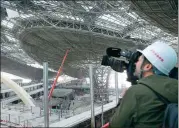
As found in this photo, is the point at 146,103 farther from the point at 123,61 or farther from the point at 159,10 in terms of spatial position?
the point at 159,10

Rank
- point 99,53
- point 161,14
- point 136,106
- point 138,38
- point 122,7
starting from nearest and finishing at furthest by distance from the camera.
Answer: point 136,106 → point 161,14 → point 122,7 → point 138,38 → point 99,53

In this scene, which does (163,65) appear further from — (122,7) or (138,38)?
(138,38)

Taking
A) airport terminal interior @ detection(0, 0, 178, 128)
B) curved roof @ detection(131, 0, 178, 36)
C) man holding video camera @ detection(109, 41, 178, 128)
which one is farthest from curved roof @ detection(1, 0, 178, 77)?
man holding video camera @ detection(109, 41, 178, 128)

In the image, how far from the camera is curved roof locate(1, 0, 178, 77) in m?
20.8

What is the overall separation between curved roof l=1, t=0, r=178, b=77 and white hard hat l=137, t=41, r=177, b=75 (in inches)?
657

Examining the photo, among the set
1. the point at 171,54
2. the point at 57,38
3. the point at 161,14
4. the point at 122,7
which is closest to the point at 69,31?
the point at 57,38

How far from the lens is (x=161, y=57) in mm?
1988

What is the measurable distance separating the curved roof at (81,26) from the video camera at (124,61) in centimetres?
1618

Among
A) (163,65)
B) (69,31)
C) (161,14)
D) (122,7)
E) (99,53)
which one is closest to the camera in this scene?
(163,65)

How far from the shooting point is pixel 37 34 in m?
27.5

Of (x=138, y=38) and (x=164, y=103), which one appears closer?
(x=164, y=103)

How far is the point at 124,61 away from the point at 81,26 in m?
22.0

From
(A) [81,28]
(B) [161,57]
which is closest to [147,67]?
(B) [161,57]

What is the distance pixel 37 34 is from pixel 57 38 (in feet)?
7.07
